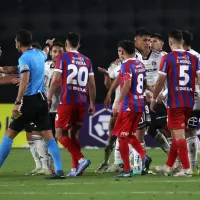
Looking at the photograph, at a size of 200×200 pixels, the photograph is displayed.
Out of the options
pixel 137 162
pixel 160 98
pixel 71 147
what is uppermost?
pixel 160 98

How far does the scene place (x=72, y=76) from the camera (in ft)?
37.6

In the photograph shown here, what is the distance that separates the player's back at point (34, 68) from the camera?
35.9ft

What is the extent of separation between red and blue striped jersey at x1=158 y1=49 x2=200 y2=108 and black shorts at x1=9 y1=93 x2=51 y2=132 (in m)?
1.55

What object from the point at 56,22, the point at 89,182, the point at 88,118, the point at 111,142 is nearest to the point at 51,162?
the point at 111,142

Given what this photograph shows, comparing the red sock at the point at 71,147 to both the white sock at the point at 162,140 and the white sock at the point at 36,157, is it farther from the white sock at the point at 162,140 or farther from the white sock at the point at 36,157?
the white sock at the point at 162,140

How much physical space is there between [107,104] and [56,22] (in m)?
7.93

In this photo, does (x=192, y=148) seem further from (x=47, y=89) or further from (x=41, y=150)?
(x=47, y=89)

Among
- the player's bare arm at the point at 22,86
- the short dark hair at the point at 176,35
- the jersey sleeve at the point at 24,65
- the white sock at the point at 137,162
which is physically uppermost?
the short dark hair at the point at 176,35

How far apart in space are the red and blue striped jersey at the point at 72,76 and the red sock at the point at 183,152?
4.87ft

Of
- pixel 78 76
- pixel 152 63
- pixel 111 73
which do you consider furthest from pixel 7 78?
pixel 152 63

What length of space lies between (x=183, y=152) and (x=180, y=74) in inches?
38.4

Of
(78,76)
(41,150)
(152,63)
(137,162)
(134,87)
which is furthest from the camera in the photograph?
(152,63)

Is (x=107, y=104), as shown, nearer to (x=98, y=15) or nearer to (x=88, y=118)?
(x=88, y=118)

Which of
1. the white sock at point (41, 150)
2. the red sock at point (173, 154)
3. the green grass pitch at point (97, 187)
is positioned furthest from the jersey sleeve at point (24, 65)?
the red sock at point (173, 154)
